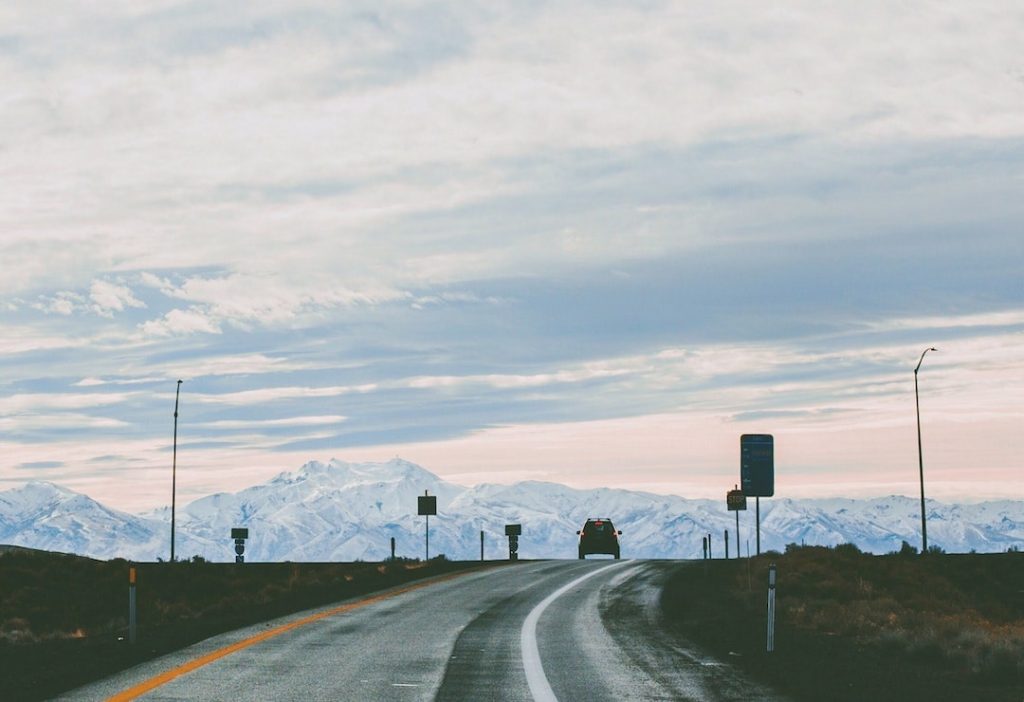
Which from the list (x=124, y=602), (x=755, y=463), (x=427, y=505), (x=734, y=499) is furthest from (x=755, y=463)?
(x=427, y=505)

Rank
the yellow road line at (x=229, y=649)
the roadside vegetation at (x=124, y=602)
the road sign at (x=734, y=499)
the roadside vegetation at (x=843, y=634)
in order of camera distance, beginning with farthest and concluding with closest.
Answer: the road sign at (x=734, y=499)
the roadside vegetation at (x=124, y=602)
the roadside vegetation at (x=843, y=634)
the yellow road line at (x=229, y=649)

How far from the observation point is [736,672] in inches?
555

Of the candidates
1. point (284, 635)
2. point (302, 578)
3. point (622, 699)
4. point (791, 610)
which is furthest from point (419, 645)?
point (302, 578)

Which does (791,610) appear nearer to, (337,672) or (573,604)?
(573,604)

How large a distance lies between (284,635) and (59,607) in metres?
19.0

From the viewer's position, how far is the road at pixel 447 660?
12.3m

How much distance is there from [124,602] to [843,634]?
72.7ft

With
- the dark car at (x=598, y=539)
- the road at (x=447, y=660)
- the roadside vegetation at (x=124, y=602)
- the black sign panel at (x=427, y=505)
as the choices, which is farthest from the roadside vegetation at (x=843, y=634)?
the dark car at (x=598, y=539)

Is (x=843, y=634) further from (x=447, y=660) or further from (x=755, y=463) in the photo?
(x=755, y=463)

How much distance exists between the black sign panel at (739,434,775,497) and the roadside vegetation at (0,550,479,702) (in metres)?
8.61

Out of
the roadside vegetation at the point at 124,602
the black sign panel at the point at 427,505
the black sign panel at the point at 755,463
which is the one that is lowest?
the roadside vegetation at the point at 124,602

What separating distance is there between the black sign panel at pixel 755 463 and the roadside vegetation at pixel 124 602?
8.61 meters

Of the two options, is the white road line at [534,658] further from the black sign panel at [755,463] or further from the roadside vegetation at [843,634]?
the black sign panel at [755,463]

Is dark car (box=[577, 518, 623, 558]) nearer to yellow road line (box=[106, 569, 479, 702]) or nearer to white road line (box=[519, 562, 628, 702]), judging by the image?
yellow road line (box=[106, 569, 479, 702])
